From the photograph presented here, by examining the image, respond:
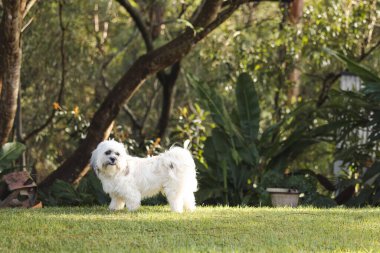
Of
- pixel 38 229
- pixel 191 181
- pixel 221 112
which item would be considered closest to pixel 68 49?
pixel 221 112

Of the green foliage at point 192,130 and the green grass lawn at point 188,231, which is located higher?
the green foliage at point 192,130

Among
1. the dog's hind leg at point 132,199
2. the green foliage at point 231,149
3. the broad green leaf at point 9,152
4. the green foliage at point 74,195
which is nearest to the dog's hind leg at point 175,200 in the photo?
the dog's hind leg at point 132,199

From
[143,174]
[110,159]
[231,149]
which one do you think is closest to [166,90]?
[231,149]

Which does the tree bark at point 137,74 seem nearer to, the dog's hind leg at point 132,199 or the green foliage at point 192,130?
the green foliage at point 192,130

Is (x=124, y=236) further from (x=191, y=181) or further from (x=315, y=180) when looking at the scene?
(x=315, y=180)

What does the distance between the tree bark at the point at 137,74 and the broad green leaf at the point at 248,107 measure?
4.42ft

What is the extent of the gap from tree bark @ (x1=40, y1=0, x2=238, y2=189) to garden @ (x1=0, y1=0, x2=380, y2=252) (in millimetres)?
24

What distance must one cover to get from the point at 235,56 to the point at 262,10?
7.25m

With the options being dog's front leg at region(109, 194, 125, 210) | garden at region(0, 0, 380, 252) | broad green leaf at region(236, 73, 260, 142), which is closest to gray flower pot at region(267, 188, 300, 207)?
garden at region(0, 0, 380, 252)

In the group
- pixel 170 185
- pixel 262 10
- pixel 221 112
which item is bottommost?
pixel 170 185

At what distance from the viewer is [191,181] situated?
11.5 metres

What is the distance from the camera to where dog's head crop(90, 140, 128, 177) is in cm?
1109

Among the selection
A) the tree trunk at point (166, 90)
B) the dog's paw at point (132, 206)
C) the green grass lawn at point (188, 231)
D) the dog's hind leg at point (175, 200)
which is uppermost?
the tree trunk at point (166, 90)

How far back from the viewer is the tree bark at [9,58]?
13617mm
